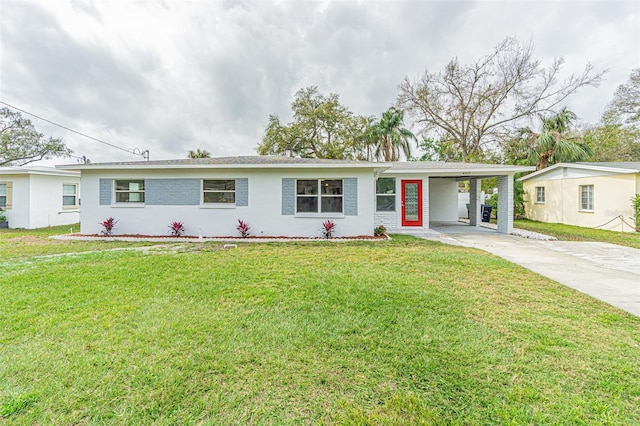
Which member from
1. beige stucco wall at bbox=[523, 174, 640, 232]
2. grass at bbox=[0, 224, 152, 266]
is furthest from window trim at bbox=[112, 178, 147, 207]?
beige stucco wall at bbox=[523, 174, 640, 232]

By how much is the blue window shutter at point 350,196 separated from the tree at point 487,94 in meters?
A: 18.6

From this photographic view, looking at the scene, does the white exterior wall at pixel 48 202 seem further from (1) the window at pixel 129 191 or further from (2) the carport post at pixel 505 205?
(2) the carport post at pixel 505 205

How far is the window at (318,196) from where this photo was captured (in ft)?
33.4

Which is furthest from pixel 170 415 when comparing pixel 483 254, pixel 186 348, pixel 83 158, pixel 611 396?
pixel 83 158

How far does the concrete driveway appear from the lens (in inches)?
177

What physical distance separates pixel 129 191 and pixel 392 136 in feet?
66.7

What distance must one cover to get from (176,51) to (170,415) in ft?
52.7

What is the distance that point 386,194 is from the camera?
11664 millimetres

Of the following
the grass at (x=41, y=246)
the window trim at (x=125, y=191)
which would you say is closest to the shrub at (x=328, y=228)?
the grass at (x=41, y=246)

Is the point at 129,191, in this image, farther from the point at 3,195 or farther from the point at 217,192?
the point at 3,195

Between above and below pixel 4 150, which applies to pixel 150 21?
above

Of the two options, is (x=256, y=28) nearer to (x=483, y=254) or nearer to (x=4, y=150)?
(x=483, y=254)

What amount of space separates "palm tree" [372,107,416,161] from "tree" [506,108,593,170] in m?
8.59

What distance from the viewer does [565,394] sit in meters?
2.15
